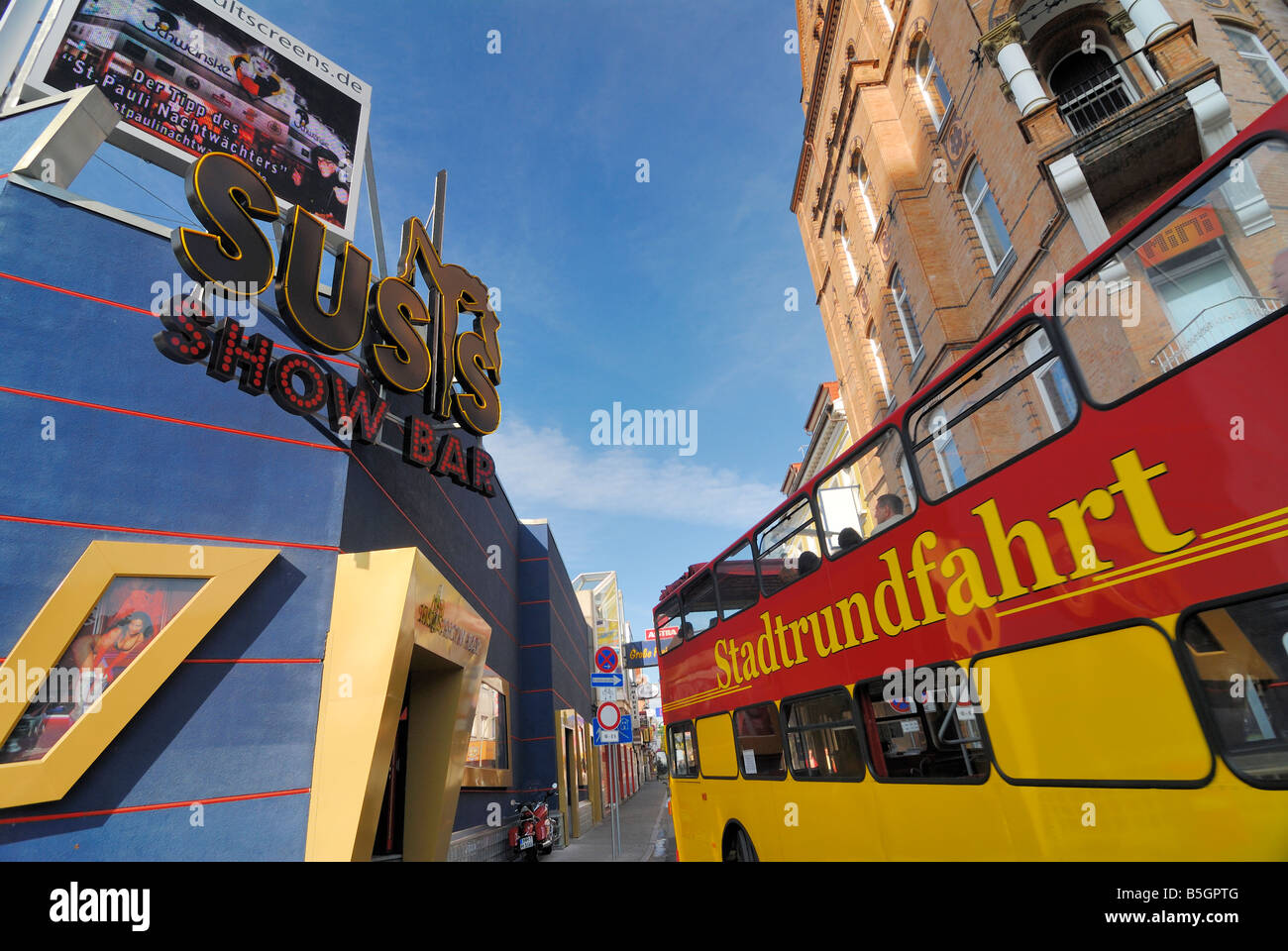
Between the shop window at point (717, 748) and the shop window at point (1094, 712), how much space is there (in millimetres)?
4594

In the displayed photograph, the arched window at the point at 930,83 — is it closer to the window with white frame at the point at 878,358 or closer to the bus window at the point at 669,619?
the window with white frame at the point at 878,358

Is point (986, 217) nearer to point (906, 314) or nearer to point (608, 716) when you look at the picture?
point (906, 314)

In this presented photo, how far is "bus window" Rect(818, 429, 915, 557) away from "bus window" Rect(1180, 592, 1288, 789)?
219 centimetres

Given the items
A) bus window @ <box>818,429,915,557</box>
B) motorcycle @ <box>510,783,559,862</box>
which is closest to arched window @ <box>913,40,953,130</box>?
bus window @ <box>818,429,915,557</box>

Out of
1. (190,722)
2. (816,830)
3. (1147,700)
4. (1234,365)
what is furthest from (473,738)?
(1234,365)

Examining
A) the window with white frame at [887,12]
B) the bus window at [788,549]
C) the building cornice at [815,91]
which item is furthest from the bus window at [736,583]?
the building cornice at [815,91]

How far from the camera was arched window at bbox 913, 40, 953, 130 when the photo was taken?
15.3 metres

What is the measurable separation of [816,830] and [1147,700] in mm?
3793

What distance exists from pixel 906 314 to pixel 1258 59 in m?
7.94

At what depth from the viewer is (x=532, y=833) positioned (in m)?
14.1

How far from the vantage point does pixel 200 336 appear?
23.9 ft

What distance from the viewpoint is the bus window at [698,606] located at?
355 inches
